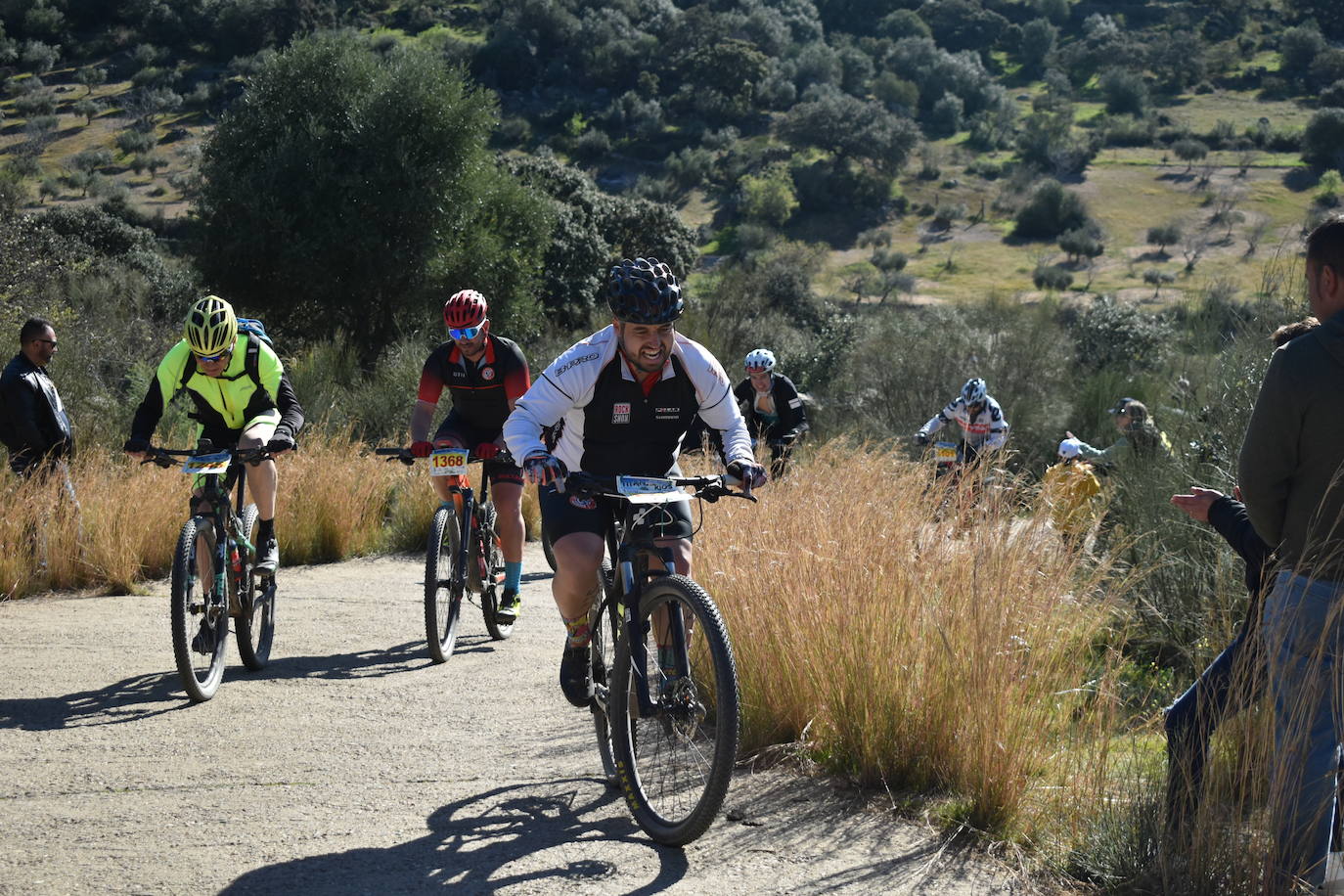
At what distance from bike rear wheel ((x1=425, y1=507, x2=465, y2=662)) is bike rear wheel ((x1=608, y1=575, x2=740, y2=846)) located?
2.84 m

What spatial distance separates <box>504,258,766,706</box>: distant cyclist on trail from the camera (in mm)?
4625

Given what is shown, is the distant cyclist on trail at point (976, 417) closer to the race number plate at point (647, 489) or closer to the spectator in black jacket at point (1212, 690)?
the race number plate at point (647, 489)

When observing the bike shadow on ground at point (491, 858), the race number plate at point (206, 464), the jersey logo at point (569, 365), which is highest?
the jersey logo at point (569, 365)

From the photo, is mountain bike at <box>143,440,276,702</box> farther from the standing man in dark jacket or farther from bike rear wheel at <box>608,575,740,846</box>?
the standing man in dark jacket

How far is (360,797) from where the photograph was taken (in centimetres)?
491

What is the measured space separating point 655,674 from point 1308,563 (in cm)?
215

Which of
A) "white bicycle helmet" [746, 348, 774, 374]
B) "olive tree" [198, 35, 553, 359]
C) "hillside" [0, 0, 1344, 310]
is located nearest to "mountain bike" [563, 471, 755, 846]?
"white bicycle helmet" [746, 348, 774, 374]

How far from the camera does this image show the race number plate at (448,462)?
7.38 metres

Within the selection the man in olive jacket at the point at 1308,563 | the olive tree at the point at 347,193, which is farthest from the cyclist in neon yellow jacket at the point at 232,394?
the olive tree at the point at 347,193

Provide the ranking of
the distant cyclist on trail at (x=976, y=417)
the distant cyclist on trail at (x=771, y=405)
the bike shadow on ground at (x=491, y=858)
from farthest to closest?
the distant cyclist on trail at (x=976, y=417), the distant cyclist on trail at (x=771, y=405), the bike shadow on ground at (x=491, y=858)

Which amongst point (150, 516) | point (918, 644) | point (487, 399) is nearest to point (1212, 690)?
point (918, 644)

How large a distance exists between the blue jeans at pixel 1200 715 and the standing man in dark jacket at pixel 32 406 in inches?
330

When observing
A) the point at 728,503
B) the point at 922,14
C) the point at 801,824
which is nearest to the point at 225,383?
the point at 728,503

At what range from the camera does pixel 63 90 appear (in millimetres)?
76938
